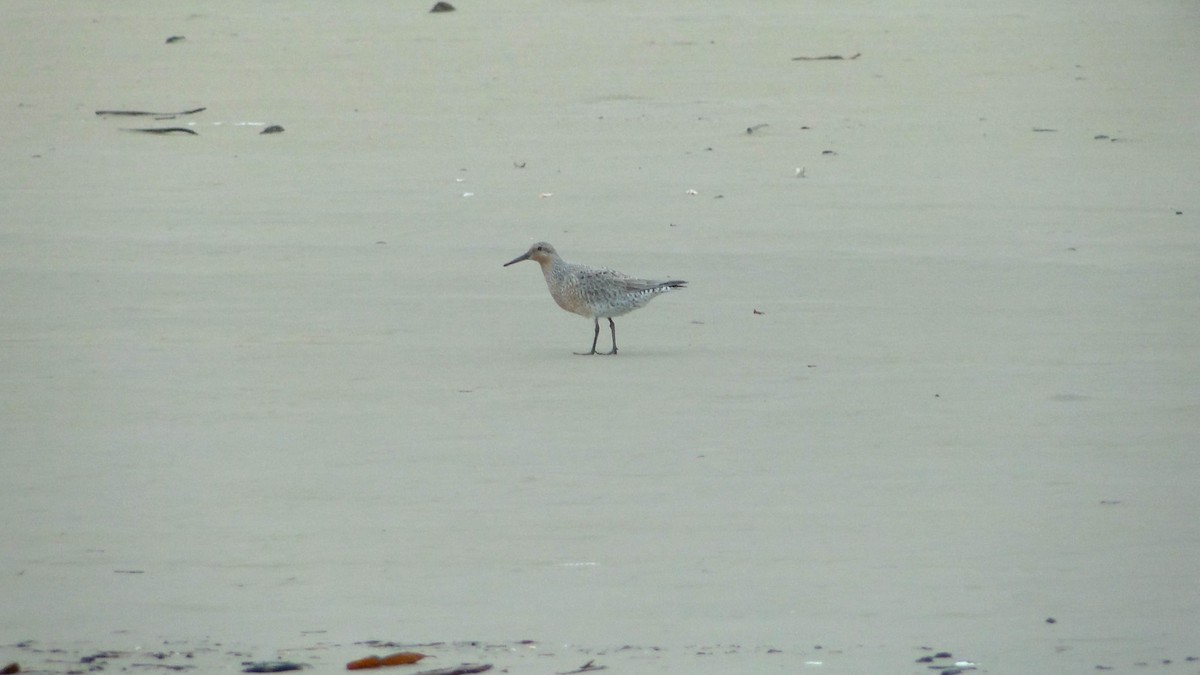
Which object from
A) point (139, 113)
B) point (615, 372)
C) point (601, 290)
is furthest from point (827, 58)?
point (615, 372)

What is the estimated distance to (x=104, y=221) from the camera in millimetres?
12461

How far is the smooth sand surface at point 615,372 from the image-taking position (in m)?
5.17

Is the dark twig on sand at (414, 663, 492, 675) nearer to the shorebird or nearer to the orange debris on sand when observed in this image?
the orange debris on sand

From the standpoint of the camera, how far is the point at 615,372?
8508mm

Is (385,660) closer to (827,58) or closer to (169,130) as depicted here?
(169,130)

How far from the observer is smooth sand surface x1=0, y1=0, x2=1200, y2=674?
5172 millimetres

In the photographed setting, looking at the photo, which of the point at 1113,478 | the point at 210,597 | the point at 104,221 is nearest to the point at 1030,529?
the point at 1113,478

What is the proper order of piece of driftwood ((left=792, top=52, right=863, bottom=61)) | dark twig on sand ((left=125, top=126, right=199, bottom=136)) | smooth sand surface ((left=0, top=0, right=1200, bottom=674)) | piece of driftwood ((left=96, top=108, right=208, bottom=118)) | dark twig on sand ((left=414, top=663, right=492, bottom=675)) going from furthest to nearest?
piece of driftwood ((left=792, top=52, right=863, bottom=61))
piece of driftwood ((left=96, top=108, right=208, bottom=118))
dark twig on sand ((left=125, top=126, right=199, bottom=136))
smooth sand surface ((left=0, top=0, right=1200, bottom=674))
dark twig on sand ((left=414, top=663, right=492, bottom=675))

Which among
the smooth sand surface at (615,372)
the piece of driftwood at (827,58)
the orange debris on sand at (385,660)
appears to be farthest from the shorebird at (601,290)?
the piece of driftwood at (827,58)

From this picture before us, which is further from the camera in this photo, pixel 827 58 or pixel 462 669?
pixel 827 58

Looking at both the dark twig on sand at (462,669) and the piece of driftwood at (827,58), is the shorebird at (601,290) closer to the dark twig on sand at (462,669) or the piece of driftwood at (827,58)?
the dark twig on sand at (462,669)

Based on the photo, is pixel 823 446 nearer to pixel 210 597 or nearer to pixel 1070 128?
pixel 210 597

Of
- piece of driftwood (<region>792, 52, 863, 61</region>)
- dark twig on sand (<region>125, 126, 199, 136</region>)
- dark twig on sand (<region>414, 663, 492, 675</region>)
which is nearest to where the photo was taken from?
dark twig on sand (<region>414, 663, 492, 675</region>)

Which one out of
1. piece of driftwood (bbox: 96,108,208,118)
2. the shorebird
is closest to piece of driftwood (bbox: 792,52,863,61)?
piece of driftwood (bbox: 96,108,208,118)
